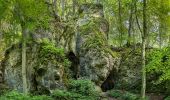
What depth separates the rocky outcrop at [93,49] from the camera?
22.6 m

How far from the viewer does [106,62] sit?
74.8 feet

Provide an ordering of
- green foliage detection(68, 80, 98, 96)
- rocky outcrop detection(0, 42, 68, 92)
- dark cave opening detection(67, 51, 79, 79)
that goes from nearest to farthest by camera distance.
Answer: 1. green foliage detection(68, 80, 98, 96)
2. rocky outcrop detection(0, 42, 68, 92)
3. dark cave opening detection(67, 51, 79, 79)

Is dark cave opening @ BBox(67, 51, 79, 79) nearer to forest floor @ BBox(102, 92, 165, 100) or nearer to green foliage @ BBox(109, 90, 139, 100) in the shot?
forest floor @ BBox(102, 92, 165, 100)

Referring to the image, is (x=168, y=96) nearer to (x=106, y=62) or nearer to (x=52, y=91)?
(x=106, y=62)

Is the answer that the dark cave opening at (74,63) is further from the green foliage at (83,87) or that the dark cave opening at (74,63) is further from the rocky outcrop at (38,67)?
the green foliage at (83,87)

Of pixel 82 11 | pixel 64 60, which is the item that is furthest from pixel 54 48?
pixel 82 11

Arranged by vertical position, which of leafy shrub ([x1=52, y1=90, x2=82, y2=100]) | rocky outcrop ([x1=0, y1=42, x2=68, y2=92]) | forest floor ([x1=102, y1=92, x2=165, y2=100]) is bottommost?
forest floor ([x1=102, y1=92, x2=165, y2=100])

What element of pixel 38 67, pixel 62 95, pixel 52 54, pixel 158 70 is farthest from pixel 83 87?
pixel 158 70

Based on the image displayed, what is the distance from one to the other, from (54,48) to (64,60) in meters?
1.07

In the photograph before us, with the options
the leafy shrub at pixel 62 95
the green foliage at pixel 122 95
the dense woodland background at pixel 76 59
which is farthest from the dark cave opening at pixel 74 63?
the leafy shrub at pixel 62 95

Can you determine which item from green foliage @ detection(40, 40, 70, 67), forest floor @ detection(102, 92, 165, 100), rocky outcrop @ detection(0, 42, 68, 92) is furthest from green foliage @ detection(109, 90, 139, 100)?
green foliage @ detection(40, 40, 70, 67)

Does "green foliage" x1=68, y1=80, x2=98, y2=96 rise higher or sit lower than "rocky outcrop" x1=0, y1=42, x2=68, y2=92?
lower

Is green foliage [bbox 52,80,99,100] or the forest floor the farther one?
the forest floor

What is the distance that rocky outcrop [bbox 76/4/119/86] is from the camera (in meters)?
22.6
